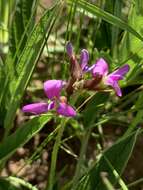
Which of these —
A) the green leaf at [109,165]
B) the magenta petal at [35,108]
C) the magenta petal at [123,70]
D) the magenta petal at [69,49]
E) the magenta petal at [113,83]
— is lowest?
the green leaf at [109,165]

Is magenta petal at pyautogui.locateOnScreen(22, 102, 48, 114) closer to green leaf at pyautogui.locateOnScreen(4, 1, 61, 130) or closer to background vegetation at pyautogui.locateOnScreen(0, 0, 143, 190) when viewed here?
background vegetation at pyautogui.locateOnScreen(0, 0, 143, 190)

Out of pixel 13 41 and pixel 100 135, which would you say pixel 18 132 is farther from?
pixel 100 135

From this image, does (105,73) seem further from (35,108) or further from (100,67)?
(35,108)

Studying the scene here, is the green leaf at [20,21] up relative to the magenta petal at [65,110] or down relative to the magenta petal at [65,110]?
up

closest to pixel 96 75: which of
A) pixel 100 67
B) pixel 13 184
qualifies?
pixel 100 67

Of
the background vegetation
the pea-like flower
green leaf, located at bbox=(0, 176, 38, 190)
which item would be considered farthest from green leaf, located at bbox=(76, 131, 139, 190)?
the pea-like flower

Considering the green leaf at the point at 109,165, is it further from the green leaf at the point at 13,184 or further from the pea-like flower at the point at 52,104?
the pea-like flower at the point at 52,104

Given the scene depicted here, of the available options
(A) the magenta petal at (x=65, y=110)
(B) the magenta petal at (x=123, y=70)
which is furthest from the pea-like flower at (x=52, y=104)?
(B) the magenta petal at (x=123, y=70)
